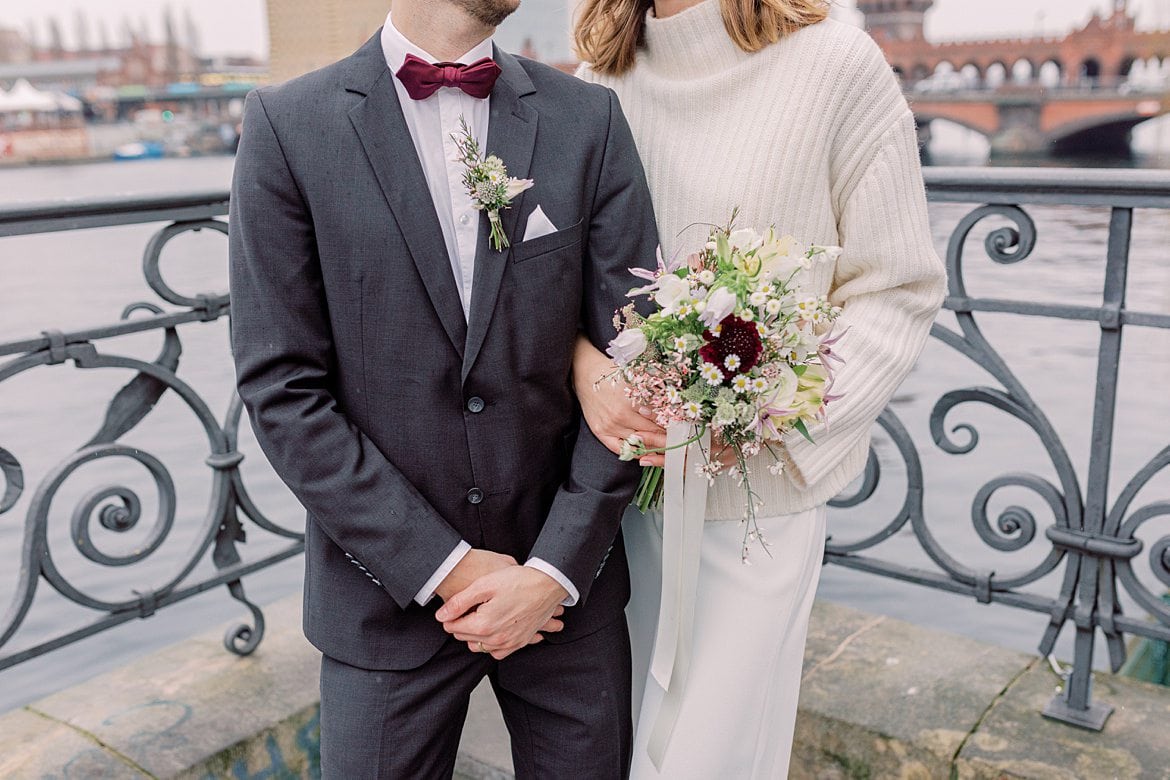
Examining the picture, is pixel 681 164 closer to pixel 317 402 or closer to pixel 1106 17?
pixel 317 402

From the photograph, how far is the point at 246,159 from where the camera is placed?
1.46 m

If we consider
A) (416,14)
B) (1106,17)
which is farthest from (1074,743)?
(1106,17)

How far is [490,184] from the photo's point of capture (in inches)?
56.6

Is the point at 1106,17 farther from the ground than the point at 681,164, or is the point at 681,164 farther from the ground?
the point at 1106,17

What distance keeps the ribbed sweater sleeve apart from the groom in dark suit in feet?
1.13

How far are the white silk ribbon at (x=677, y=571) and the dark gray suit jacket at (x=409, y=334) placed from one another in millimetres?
97

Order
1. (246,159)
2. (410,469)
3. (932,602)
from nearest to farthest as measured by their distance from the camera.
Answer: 1. (246,159)
2. (410,469)
3. (932,602)

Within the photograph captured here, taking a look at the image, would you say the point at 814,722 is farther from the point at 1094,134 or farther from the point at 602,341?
the point at 1094,134

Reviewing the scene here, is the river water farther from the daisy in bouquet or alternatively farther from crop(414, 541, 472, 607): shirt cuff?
the daisy in bouquet

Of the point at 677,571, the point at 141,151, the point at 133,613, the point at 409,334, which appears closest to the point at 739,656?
the point at 677,571

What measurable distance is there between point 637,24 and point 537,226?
56 cm

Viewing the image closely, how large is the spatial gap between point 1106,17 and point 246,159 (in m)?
61.5

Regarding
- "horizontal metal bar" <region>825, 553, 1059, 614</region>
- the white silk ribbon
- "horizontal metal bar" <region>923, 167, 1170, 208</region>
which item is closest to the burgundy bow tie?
the white silk ribbon

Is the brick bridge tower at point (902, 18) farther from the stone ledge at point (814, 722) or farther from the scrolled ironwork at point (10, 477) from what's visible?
the scrolled ironwork at point (10, 477)
